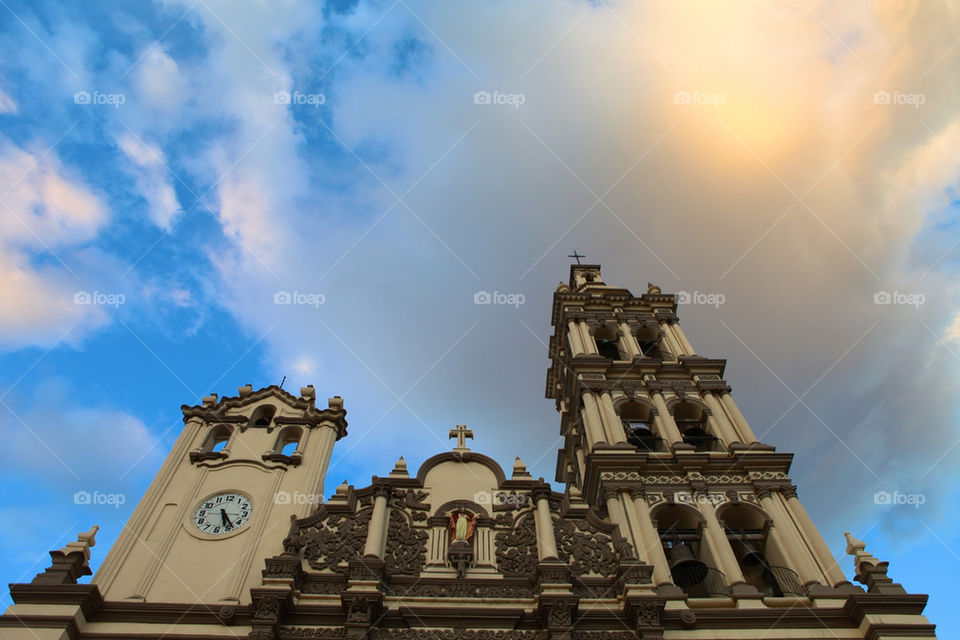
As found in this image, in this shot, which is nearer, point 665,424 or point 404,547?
point 404,547

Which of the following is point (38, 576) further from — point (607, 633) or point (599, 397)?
point (599, 397)

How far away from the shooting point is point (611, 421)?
2458 cm

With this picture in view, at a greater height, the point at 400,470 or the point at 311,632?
the point at 400,470

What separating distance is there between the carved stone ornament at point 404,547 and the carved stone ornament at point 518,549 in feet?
6.09

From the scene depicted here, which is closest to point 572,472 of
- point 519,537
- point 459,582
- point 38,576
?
point 519,537

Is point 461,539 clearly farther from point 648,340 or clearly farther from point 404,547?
point 648,340

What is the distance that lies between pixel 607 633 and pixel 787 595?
17.9 feet

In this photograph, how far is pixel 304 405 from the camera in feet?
76.5

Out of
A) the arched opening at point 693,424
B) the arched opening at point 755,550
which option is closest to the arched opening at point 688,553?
the arched opening at point 755,550

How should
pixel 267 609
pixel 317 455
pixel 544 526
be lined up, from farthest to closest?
pixel 317 455, pixel 544 526, pixel 267 609

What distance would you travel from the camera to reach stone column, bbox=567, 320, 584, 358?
29266mm

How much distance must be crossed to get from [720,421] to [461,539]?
35.9ft

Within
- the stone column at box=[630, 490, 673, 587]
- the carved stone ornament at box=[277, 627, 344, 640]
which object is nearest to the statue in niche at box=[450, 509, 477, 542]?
the carved stone ornament at box=[277, 627, 344, 640]

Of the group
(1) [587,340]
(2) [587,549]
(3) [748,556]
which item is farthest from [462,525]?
(1) [587,340]
